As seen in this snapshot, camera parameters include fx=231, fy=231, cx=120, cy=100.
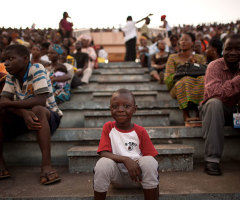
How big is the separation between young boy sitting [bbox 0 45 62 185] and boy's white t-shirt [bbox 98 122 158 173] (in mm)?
645

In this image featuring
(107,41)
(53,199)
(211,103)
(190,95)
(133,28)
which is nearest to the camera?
(53,199)

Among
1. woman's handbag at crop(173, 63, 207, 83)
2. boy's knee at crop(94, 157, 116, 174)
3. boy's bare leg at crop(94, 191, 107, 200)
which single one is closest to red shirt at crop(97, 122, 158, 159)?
boy's knee at crop(94, 157, 116, 174)

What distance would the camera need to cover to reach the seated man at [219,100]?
210cm

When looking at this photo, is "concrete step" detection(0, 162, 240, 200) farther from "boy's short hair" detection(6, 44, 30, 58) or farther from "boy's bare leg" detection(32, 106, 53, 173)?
"boy's short hair" detection(6, 44, 30, 58)

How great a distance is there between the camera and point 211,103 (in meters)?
2.19

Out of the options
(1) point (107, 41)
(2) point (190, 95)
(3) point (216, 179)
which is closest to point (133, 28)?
(2) point (190, 95)

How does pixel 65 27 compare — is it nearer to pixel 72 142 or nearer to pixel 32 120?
pixel 72 142

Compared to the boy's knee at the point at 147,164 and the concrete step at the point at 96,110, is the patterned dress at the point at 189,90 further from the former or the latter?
the boy's knee at the point at 147,164

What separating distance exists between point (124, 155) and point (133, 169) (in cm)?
17

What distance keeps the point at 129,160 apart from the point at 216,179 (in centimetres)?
90

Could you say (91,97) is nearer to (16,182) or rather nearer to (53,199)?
(16,182)

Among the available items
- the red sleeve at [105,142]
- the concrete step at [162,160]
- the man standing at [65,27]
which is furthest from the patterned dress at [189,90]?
the man standing at [65,27]

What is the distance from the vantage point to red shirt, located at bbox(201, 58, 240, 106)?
7.30 ft

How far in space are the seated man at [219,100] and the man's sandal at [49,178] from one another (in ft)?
4.36
